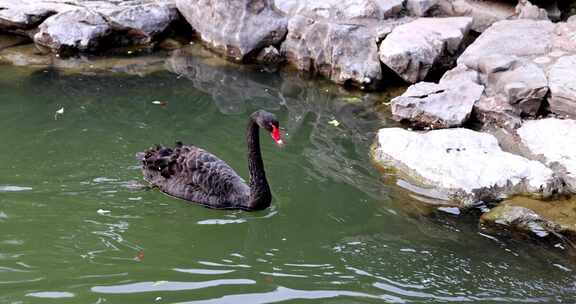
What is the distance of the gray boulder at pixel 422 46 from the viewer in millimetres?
8266

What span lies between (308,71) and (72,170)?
4.02 m

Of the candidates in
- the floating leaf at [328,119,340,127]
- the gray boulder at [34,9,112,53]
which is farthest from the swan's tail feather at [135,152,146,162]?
the gray boulder at [34,9,112,53]

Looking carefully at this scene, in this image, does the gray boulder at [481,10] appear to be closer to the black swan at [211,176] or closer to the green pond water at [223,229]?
the green pond water at [223,229]

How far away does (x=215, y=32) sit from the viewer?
9.64 m

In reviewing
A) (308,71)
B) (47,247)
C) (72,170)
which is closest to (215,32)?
(308,71)

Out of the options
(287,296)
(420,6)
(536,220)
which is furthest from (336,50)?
(287,296)

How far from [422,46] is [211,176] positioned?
369 centimetres

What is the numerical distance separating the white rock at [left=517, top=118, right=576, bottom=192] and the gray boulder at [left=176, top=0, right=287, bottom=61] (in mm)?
3737

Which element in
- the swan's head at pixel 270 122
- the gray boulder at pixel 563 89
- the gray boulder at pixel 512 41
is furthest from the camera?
the gray boulder at pixel 512 41

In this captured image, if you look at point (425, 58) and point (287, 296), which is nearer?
point (287, 296)

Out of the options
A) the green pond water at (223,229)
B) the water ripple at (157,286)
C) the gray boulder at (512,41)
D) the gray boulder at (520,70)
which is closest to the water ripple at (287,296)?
the green pond water at (223,229)

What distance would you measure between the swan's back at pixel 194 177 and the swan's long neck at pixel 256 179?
0.29ft

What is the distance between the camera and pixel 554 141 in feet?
21.6

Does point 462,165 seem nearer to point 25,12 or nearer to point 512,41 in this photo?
point 512,41
